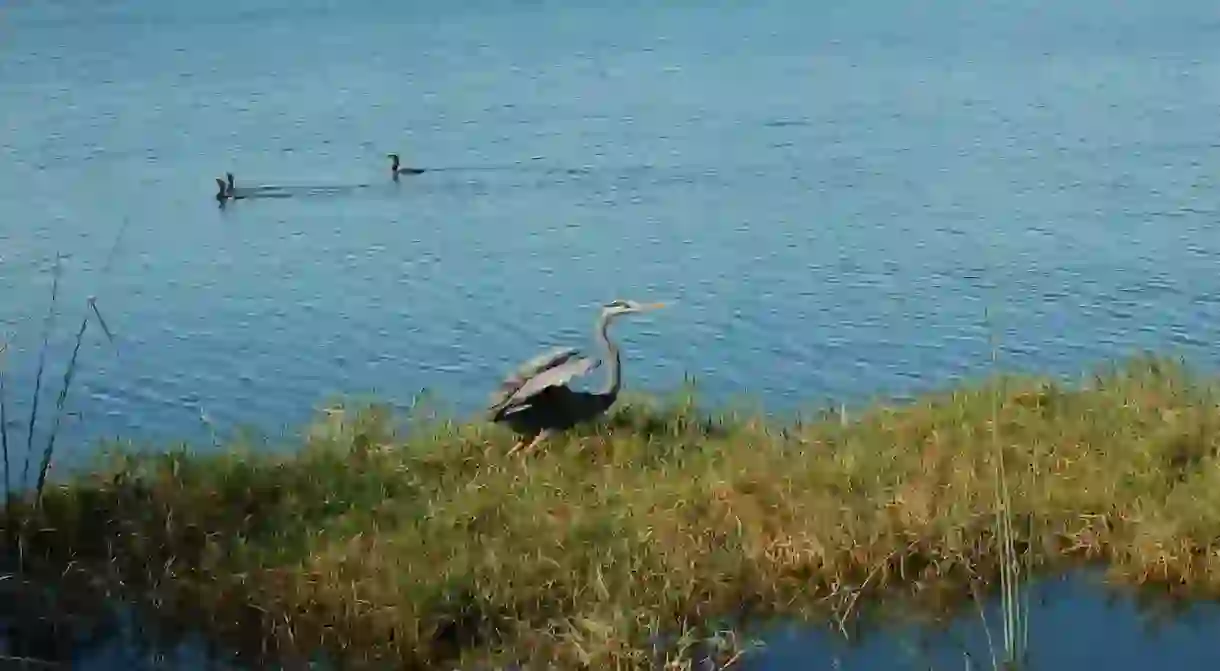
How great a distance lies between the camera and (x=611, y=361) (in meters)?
11.2

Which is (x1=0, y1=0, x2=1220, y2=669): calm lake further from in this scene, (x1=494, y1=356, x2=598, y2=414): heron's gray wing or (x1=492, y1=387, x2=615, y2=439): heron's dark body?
(x1=492, y1=387, x2=615, y2=439): heron's dark body

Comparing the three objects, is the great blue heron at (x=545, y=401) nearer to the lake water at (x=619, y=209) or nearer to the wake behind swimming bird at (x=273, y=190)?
the lake water at (x=619, y=209)

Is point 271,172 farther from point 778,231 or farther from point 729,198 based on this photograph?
point 778,231

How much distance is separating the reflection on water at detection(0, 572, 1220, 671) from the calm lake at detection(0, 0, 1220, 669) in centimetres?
25

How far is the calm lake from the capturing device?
17.1 meters

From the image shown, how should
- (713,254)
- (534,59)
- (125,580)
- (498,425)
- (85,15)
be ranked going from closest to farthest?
(125,580)
(498,425)
(713,254)
(534,59)
(85,15)

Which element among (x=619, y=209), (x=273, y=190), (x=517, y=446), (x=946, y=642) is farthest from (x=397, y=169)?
(x=946, y=642)

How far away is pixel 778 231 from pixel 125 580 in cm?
1586

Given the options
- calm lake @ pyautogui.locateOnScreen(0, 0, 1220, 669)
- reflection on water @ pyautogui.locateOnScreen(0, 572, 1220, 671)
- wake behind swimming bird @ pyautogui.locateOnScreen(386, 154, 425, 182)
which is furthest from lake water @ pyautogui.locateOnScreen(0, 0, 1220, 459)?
reflection on water @ pyautogui.locateOnScreen(0, 572, 1220, 671)

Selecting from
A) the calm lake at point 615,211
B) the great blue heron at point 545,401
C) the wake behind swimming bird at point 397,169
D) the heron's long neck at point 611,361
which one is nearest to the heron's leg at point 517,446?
the great blue heron at point 545,401

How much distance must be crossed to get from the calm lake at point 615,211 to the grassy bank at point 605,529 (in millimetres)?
1118

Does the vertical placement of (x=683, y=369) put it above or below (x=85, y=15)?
below

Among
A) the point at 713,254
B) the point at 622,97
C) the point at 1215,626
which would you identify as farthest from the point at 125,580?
the point at 622,97

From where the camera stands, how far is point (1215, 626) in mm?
8875
